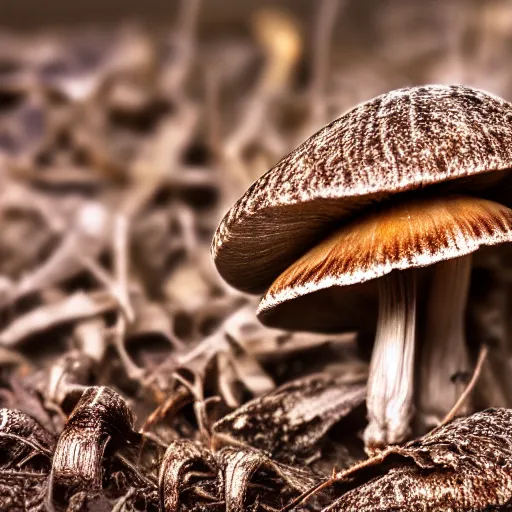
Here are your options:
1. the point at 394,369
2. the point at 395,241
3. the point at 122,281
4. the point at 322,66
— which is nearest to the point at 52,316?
the point at 122,281

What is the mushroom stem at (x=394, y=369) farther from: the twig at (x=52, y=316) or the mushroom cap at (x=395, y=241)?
the twig at (x=52, y=316)

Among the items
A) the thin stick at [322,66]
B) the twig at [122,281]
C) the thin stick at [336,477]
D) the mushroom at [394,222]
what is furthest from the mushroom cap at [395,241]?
the thin stick at [322,66]

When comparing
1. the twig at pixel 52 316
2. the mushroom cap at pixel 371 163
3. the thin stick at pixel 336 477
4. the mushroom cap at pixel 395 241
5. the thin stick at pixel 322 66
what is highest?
the thin stick at pixel 322 66

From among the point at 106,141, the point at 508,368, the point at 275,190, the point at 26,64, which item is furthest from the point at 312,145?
the point at 26,64

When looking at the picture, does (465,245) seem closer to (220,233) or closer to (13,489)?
(220,233)

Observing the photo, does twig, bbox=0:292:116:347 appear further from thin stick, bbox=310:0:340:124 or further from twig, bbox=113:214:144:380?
thin stick, bbox=310:0:340:124

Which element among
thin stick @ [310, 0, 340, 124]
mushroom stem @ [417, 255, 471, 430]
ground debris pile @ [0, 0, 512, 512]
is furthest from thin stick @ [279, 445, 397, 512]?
thin stick @ [310, 0, 340, 124]
